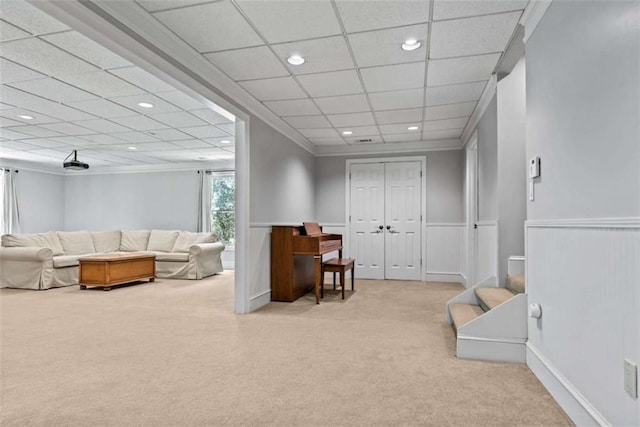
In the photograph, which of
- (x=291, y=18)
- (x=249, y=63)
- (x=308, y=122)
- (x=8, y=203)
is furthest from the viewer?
(x=8, y=203)

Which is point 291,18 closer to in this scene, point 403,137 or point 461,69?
point 461,69

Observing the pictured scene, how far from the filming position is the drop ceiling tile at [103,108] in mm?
4285

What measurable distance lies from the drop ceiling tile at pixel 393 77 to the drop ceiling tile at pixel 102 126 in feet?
11.9

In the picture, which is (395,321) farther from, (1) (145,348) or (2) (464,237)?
(2) (464,237)

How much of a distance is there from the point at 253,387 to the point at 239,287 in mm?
2003

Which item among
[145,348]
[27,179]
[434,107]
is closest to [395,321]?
[145,348]

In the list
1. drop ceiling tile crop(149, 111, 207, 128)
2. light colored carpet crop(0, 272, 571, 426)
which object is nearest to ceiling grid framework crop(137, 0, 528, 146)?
drop ceiling tile crop(149, 111, 207, 128)

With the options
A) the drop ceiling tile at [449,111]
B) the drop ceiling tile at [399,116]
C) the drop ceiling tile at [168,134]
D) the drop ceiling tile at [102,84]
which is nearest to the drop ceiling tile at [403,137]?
the drop ceiling tile at [399,116]

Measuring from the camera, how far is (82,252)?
23.8 ft

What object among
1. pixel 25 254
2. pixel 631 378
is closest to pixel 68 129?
pixel 25 254

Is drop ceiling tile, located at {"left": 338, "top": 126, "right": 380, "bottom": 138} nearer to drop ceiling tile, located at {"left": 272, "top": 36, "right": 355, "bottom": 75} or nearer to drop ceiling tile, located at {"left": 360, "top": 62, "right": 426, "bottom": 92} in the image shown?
drop ceiling tile, located at {"left": 360, "top": 62, "right": 426, "bottom": 92}

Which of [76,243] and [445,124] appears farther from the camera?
[76,243]

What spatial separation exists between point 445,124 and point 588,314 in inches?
155

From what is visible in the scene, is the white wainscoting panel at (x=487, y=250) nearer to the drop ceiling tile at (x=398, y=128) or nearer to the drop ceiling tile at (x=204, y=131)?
the drop ceiling tile at (x=398, y=128)
